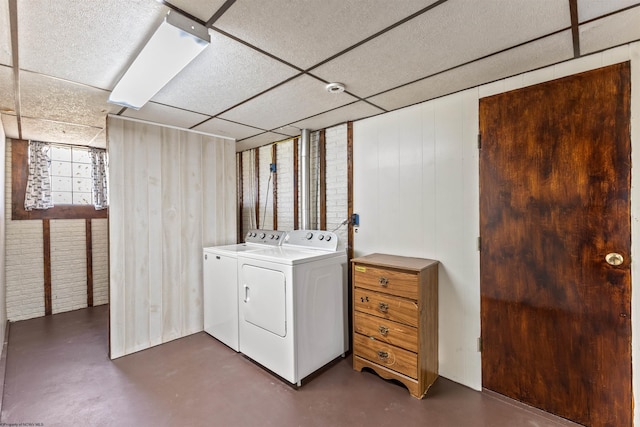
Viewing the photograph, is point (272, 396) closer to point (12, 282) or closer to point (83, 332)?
point (83, 332)

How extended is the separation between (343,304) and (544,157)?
76.4 inches

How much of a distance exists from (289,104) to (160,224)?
1.81 m

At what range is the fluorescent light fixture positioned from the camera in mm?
1362

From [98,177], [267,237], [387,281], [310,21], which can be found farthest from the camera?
[98,177]

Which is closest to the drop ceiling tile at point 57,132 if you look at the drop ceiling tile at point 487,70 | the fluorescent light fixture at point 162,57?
the fluorescent light fixture at point 162,57

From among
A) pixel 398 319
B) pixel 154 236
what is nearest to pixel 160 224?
pixel 154 236

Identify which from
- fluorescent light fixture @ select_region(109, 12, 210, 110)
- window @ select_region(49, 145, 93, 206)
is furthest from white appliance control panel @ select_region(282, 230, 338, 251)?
window @ select_region(49, 145, 93, 206)

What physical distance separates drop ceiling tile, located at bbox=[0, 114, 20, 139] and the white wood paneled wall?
97 centimetres

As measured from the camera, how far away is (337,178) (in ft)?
10.3

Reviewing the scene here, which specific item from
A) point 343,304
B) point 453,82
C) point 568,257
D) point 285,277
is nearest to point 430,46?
point 453,82

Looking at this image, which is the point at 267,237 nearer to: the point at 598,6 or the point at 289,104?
the point at 289,104

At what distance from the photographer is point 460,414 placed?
1.94 metres

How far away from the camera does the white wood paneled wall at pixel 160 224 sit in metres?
2.76

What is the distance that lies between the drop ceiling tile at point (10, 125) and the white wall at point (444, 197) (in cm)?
341
